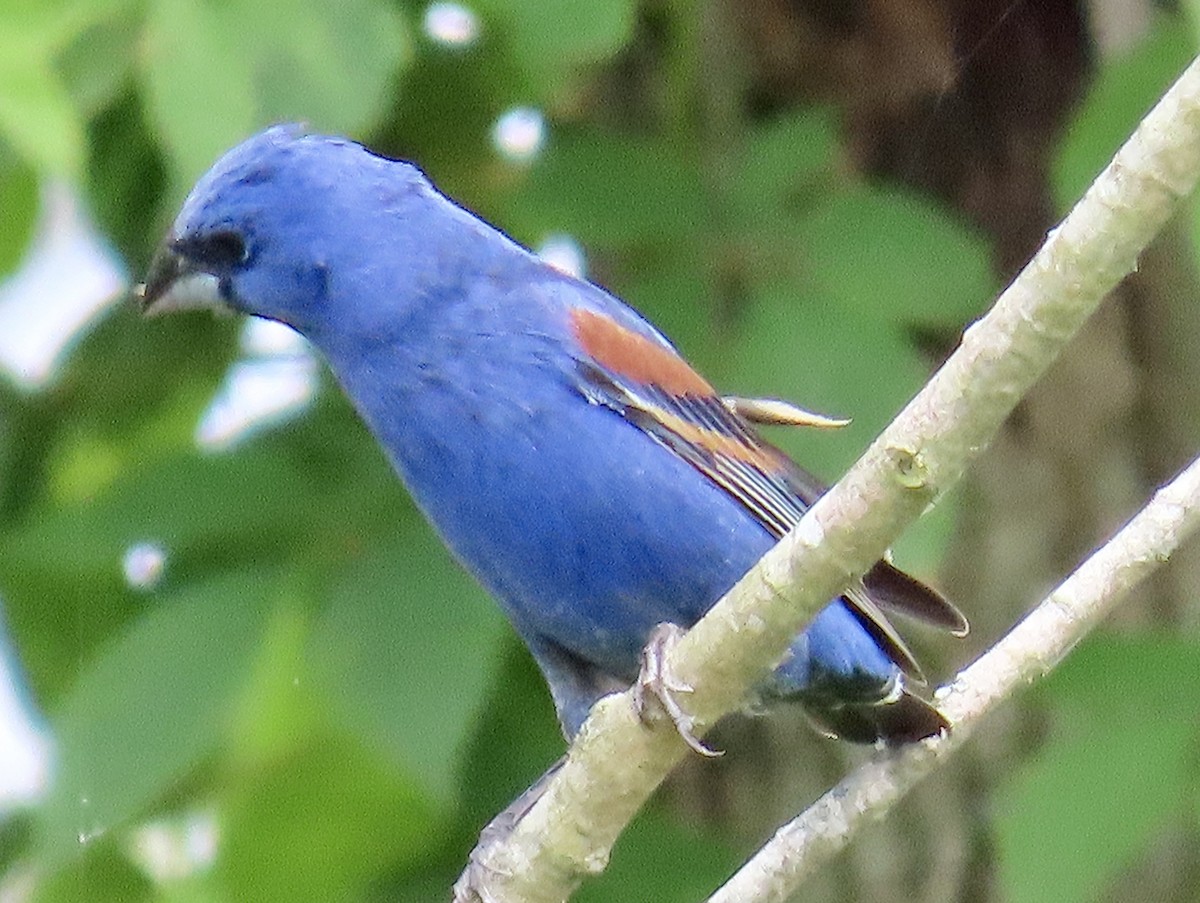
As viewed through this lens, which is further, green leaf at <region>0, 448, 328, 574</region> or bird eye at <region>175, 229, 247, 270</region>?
green leaf at <region>0, 448, 328, 574</region>

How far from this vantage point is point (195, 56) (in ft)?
9.92

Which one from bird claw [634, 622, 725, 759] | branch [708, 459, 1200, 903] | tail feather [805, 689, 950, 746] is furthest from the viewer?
tail feather [805, 689, 950, 746]

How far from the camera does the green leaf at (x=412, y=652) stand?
3.24 metres

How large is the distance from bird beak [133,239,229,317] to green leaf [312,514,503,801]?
0.58 meters

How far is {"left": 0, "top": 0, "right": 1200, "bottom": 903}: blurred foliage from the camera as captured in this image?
10.4ft

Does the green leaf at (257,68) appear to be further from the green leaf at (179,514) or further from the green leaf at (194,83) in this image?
the green leaf at (179,514)

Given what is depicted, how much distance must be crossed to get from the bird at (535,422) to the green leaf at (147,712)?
541 millimetres

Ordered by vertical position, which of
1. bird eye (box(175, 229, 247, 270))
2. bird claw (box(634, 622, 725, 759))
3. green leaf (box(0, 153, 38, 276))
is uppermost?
bird claw (box(634, 622, 725, 759))

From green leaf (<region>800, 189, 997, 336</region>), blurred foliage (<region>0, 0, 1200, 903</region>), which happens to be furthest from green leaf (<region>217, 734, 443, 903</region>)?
green leaf (<region>800, 189, 997, 336</region>)

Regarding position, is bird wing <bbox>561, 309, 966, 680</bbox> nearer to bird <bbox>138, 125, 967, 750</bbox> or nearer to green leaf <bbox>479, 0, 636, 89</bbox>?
bird <bbox>138, 125, 967, 750</bbox>

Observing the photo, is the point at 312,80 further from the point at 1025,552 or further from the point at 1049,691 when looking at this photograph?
the point at 1025,552

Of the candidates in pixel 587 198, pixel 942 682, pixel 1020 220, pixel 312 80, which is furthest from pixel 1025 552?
pixel 312 80

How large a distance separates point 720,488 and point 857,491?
3.17 ft

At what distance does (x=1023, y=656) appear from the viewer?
8.90 ft
